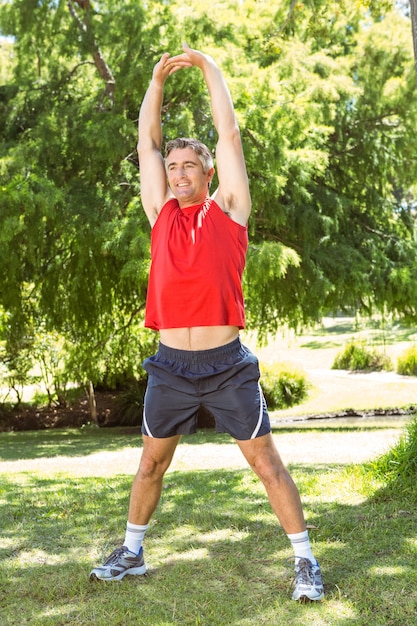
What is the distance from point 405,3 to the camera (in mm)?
11938

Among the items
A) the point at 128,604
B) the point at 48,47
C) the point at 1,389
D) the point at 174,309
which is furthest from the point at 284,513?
the point at 1,389

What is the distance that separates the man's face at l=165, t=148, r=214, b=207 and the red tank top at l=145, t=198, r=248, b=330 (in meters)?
0.11

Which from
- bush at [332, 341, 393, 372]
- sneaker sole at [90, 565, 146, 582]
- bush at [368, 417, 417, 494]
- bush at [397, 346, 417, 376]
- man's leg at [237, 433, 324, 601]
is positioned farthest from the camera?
bush at [332, 341, 393, 372]

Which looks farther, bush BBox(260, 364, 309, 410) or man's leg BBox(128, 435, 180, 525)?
bush BBox(260, 364, 309, 410)

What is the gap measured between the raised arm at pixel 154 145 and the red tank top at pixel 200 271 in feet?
0.83

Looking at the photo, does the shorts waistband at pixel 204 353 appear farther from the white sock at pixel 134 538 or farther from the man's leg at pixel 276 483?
the white sock at pixel 134 538

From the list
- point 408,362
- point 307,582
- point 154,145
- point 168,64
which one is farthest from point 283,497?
point 408,362

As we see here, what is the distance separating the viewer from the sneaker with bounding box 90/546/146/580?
331 centimetres

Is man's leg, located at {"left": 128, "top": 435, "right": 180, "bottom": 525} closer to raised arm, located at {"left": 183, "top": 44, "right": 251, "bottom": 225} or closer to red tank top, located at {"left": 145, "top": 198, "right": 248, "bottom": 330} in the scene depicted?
red tank top, located at {"left": 145, "top": 198, "right": 248, "bottom": 330}

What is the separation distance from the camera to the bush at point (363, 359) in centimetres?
2098

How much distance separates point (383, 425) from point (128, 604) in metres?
10.8

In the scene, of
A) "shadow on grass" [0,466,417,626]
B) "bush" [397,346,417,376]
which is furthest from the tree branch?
"bush" [397,346,417,376]

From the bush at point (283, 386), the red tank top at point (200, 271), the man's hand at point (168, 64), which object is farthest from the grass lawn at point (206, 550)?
the bush at point (283, 386)

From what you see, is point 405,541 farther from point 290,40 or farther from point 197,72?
point 290,40
